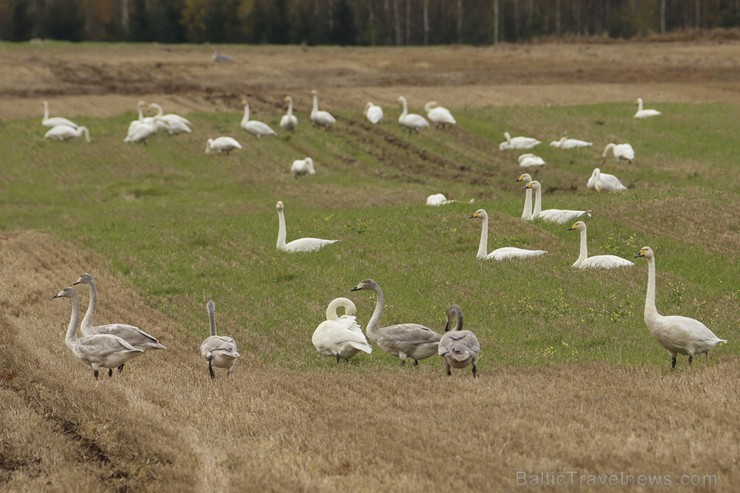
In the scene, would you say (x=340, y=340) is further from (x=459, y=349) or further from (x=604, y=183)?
(x=604, y=183)

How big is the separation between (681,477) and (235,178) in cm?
3019

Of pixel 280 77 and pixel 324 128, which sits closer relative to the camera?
pixel 324 128

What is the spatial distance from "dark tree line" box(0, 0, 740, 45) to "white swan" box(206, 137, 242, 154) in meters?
55.5

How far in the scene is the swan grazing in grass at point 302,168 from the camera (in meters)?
38.2

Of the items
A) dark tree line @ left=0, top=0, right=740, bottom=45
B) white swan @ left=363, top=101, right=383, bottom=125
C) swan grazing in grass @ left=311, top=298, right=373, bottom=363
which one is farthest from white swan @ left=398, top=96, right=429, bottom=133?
dark tree line @ left=0, top=0, right=740, bottom=45

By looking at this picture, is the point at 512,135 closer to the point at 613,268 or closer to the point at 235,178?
the point at 235,178

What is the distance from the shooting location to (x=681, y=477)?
377 inches

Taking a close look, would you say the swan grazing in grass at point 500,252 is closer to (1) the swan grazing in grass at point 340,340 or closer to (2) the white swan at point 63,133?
(1) the swan grazing in grass at point 340,340

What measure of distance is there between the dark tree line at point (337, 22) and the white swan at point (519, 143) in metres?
52.2

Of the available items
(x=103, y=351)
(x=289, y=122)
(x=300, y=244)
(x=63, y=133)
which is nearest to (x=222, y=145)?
(x=289, y=122)

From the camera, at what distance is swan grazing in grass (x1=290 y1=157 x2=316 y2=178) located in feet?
125

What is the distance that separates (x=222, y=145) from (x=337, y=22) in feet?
194

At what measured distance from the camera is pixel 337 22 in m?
98.8

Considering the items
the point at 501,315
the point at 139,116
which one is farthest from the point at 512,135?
the point at 501,315
